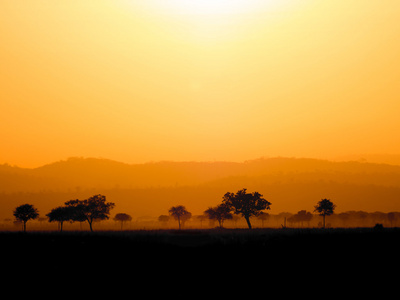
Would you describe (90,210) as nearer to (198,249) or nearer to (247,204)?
(247,204)

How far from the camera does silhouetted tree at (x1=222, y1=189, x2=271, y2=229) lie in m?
176

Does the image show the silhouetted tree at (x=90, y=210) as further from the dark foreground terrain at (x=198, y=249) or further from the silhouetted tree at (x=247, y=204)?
the dark foreground terrain at (x=198, y=249)

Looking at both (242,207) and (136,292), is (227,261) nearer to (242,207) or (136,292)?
(136,292)

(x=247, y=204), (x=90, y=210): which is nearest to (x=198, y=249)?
(x=247, y=204)

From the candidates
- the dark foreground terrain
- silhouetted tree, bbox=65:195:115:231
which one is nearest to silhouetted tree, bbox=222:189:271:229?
silhouetted tree, bbox=65:195:115:231

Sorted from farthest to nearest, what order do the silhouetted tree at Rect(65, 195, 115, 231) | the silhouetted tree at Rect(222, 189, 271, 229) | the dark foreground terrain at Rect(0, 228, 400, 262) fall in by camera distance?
the silhouetted tree at Rect(65, 195, 115, 231) → the silhouetted tree at Rect(222, 189, 271, 229) → the dark foreground terrain at Rect(0, 228, 400, 262)

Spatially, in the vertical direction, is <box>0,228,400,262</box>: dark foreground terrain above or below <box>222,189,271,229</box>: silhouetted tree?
below

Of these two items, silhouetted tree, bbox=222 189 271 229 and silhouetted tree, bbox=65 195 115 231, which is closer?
silhouetted tree, bbox=222 189 271 229

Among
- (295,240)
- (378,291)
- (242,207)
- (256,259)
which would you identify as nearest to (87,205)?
(242,207)

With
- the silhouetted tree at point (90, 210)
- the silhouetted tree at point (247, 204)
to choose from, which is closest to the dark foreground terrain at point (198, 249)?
the silhouetted tree at point (247, 204)

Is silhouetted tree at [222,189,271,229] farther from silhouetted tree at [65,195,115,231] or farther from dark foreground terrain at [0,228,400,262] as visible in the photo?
dark foreground terrain at [0,228,400,262]

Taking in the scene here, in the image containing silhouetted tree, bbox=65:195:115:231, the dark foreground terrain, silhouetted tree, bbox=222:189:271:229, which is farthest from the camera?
silhouetted tree, bbox=65:195:115:231

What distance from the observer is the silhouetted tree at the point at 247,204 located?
175750mm

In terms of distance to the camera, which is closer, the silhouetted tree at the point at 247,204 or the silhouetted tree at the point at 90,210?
the silhouetted tree at the point at 247,204
